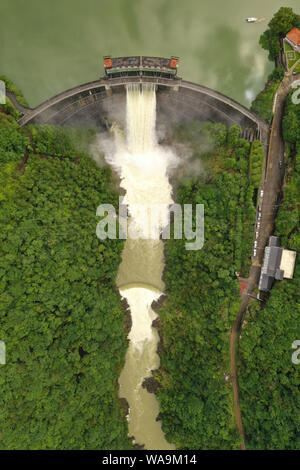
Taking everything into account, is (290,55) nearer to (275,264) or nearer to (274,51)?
(274,51)

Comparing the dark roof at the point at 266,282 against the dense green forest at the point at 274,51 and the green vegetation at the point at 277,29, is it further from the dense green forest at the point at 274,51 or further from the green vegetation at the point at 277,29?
the green vegetation at the point at 277,29

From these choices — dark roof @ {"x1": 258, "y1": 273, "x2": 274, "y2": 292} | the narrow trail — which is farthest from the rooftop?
dark roof @ {"x1": 258, "y1": 273, "x2": 274, "y2": 292}

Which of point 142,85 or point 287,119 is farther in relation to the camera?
point 142,85

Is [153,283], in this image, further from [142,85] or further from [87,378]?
[142,85]

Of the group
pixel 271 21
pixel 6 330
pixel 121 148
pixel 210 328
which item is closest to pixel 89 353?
pixel 6 330

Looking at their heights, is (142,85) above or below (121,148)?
above

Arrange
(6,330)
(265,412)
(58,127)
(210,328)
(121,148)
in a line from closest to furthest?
1. (6,330)
2. (265,412)
3. (210,328)
4. (58,127)
5. (121,148)

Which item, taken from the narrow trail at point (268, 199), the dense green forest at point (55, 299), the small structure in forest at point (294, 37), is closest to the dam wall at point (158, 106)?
the narrow trail at point (268, 199)
